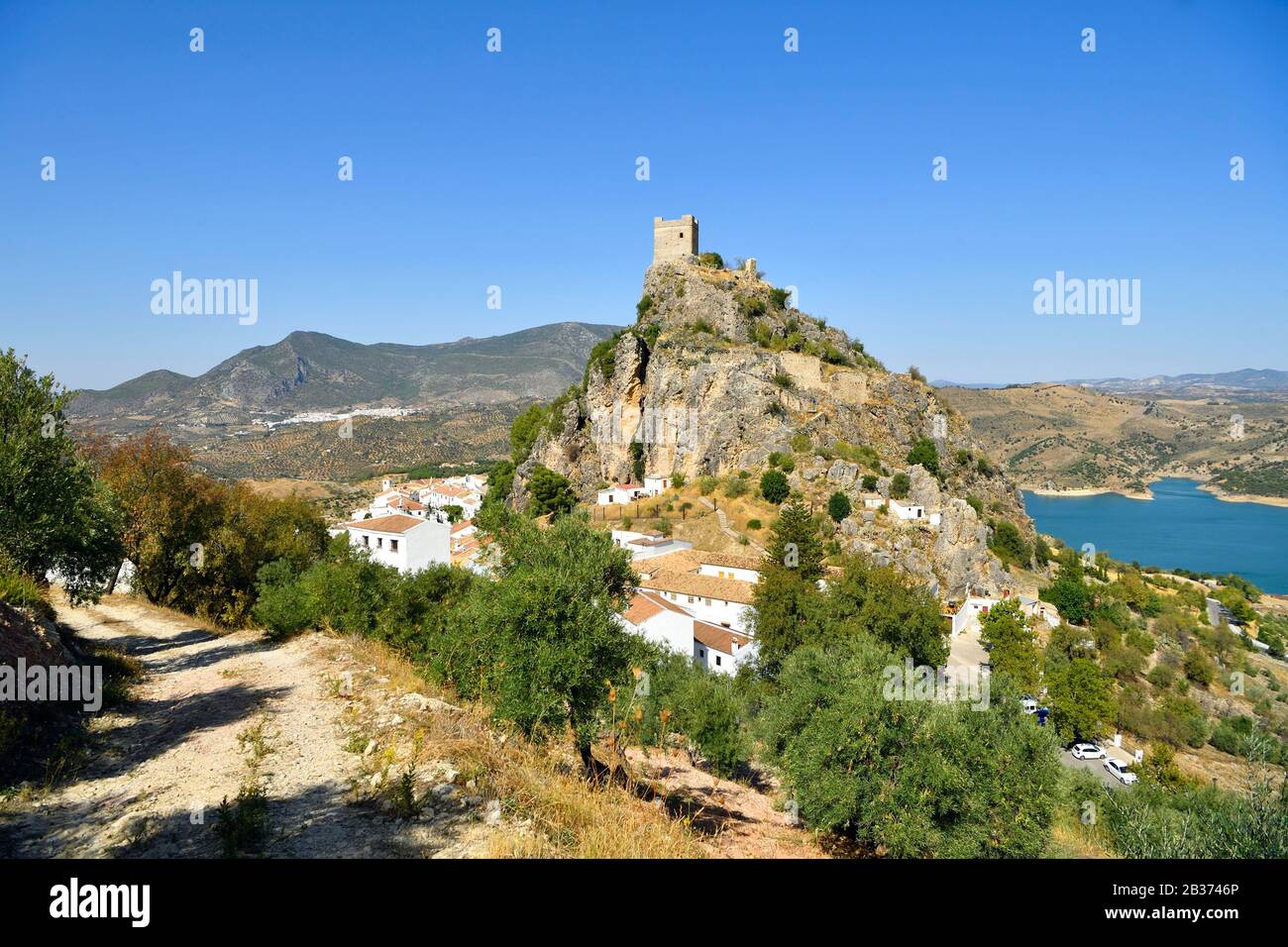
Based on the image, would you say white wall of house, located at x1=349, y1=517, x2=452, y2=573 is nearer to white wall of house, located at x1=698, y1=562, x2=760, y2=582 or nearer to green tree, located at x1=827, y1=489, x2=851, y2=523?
white wall of house, located at x1=698, y1=562, x2=760, y2=582

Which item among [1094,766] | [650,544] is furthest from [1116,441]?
[650,544]

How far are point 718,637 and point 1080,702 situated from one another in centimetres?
1742

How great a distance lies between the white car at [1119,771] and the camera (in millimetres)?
25594

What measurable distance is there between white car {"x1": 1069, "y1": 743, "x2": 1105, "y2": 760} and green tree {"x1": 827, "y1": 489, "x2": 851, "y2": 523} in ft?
52.4

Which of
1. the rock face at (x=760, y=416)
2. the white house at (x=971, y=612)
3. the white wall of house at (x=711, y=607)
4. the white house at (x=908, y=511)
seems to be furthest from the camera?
the rock face at (x=760, y=416)

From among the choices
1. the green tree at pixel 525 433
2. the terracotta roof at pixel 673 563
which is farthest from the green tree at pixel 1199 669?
the green tree at pixel 525 433

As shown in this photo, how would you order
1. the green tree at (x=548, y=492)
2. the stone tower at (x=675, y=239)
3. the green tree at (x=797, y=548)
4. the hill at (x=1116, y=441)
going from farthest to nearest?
the hill at (x=1116, y=441)
the stone tower at (x=675, y=239)
the green tree at (x=548, y=492)
the green tree at (x=797, y=548)

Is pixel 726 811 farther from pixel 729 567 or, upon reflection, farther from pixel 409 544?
pixel 729 567

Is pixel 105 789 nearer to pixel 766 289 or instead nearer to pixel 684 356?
pixel 684 356

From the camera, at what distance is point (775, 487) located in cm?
4191

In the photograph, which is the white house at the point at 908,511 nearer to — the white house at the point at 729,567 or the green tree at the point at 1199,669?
the white house at the point at 729,567

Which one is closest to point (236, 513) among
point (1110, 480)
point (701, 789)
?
point (701, 789)

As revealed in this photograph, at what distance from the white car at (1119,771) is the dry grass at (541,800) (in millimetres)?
27173

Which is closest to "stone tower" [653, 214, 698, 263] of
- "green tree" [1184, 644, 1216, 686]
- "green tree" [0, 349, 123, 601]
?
"green tree" [1184, 644, 1216, 686]
